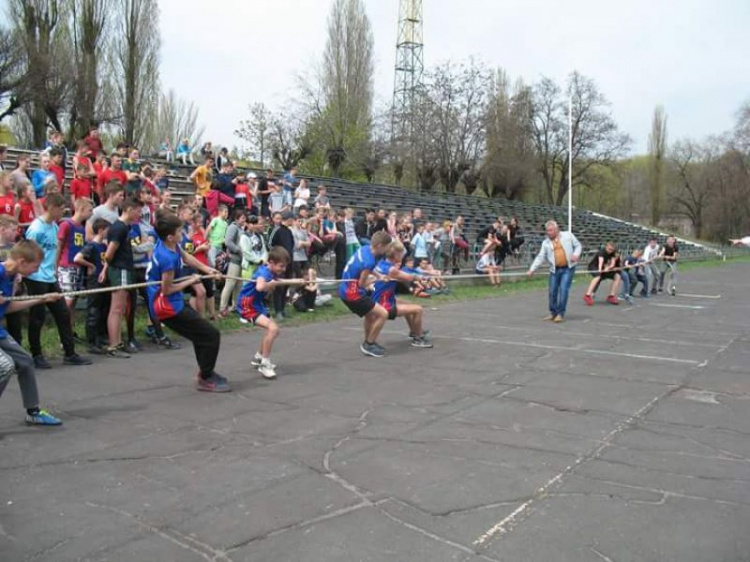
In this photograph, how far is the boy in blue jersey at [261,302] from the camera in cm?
780

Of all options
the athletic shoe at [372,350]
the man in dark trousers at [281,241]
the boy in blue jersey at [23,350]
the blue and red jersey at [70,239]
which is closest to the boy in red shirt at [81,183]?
the blue and red jersey at [70,239]

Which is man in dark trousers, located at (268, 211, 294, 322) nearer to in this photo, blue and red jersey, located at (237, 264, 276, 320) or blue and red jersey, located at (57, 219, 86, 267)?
blue and red jersey, located at (57, 219, 86, 267)

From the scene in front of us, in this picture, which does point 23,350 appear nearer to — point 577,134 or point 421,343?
point 421,343

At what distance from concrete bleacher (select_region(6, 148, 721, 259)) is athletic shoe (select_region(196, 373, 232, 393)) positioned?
1084cm

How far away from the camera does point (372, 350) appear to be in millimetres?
9375

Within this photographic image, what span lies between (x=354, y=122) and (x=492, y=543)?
42070 mm

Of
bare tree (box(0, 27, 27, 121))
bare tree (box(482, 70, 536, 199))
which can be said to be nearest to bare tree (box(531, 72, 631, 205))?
bare tree (box(482, 70, 536, 199))

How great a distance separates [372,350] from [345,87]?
3767cm

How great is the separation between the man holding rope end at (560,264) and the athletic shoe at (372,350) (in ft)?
16.1

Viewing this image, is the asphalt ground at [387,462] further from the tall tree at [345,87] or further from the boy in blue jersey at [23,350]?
the tall tree at [345,87]

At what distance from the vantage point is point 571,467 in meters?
4.84

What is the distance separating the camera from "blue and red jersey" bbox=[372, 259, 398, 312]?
9742 mm

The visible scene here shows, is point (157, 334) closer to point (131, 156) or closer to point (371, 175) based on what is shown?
point (131, 156)

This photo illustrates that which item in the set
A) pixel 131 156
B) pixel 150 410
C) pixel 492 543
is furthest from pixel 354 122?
pixel 492 543
